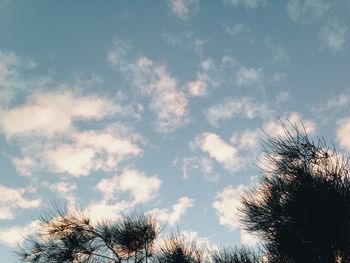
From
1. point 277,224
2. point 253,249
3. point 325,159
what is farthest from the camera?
point 253,249

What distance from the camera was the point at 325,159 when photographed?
7.09 metres

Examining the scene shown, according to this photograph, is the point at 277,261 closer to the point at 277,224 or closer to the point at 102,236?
the point at 277,224

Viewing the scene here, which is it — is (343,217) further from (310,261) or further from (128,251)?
(128,251)

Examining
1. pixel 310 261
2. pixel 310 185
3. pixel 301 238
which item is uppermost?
pixel 310 185

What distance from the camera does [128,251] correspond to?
11133 mm

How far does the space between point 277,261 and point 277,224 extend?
1026mm

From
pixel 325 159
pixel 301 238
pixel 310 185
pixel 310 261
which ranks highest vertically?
pixel 325 159

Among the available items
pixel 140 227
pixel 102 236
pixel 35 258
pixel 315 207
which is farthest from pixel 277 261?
pixel 35 258

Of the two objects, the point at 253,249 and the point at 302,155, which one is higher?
the point at 302,155

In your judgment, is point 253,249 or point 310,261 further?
point 253,249

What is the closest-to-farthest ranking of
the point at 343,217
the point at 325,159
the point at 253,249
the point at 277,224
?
the point at 343,217 → the point at 325,159 → the point at 277,224 → the point at 253,249

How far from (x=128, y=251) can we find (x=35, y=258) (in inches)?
122

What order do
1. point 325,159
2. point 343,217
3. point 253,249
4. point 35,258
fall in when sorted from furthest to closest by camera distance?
1. point 35,258
2. point 253,249
3. point 325,159
4. point 343,217

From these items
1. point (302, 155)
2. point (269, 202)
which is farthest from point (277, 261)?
point (302, 155)
